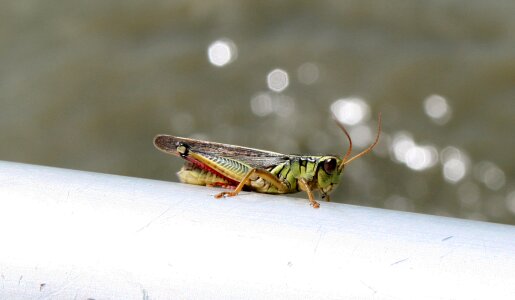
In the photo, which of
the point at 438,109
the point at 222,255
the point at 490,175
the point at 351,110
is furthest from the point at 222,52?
the point at 222,255

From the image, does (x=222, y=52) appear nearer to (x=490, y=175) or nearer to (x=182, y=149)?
(x=490, y=175)

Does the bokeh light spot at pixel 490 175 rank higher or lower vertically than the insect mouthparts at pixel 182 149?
lower

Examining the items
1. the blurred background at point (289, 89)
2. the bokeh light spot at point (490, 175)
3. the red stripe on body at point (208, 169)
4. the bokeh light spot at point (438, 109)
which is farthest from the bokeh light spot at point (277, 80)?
the red stripe on body at point (208, 169)

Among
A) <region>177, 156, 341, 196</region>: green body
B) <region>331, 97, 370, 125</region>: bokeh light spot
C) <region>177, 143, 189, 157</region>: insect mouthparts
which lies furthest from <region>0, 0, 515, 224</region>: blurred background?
<region>177, 143, 189, 157</region>: insect mouthparts

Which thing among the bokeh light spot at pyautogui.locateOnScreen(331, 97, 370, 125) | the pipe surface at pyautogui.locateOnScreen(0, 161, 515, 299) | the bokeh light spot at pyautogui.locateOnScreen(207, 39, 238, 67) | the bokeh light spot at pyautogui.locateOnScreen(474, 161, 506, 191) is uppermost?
the bokeh light spot at pyautogui.locateOnScreen(207, 39, 238, 67)

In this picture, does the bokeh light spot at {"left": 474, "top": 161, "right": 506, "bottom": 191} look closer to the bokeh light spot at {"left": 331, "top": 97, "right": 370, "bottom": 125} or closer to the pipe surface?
the bokeh light spot at {"left": 331, "top": 97, "right": 370, "bottom": 125}

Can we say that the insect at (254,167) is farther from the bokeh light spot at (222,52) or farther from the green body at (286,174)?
the bokeh light spot at (222,52)

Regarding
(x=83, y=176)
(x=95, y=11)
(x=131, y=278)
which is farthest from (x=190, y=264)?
(x=95, y=11)
